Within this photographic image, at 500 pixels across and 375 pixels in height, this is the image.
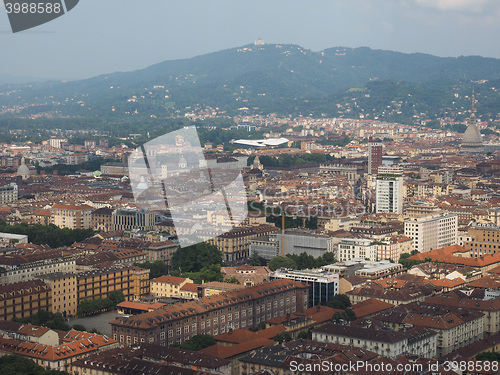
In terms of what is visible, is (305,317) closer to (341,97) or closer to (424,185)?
(424,185)

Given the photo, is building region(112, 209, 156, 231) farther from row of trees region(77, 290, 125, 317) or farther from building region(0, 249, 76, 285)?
row of trees region(77, 290, 125, 317)

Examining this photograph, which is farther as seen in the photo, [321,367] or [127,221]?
[127,221]

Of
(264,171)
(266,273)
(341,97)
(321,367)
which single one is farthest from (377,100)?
(321,367)

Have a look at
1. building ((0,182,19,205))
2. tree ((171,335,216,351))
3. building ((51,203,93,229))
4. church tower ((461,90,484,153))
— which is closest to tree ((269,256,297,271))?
tree ((171,335,216,351))

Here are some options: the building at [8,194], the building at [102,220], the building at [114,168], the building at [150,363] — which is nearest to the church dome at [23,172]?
the building at [114,168]

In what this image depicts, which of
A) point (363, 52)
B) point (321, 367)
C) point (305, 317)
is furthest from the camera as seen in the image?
point (363, 52)

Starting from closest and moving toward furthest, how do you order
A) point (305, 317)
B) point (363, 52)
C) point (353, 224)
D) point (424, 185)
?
point (305, 317)
point (353, 224)
point (424, 185)
point (363, 52)

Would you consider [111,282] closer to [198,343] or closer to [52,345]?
[198,343]
